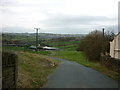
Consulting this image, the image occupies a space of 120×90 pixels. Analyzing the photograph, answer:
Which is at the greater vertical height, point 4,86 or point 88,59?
point 4,86

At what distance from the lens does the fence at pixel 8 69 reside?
8.23 metres

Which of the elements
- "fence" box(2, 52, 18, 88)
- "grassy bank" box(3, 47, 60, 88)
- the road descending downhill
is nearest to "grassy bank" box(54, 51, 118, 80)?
the road descending downhill

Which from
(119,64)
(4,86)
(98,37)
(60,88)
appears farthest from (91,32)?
(4,86)

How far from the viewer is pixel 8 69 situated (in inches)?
345

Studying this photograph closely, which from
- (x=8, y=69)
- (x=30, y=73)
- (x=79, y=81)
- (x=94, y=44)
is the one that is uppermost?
(x=8, y=69)

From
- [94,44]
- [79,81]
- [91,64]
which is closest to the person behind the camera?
[79,81]

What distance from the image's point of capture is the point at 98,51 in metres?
50.6

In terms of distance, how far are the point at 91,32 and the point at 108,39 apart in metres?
5.12

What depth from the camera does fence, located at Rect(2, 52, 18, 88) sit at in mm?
8234

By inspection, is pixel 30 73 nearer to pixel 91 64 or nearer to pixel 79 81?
pixel 79 81

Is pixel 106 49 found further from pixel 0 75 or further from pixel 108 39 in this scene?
pixel 0 75

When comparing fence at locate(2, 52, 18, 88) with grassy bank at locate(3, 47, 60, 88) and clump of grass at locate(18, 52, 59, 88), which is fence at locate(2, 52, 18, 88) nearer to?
grassy bank at locate(3, 47, 60, 88)

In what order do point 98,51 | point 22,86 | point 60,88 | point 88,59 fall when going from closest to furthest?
point 22,86 → point 60,88 → point 98,51 → point 88,59

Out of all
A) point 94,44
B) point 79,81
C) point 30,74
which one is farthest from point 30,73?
point 94,44
